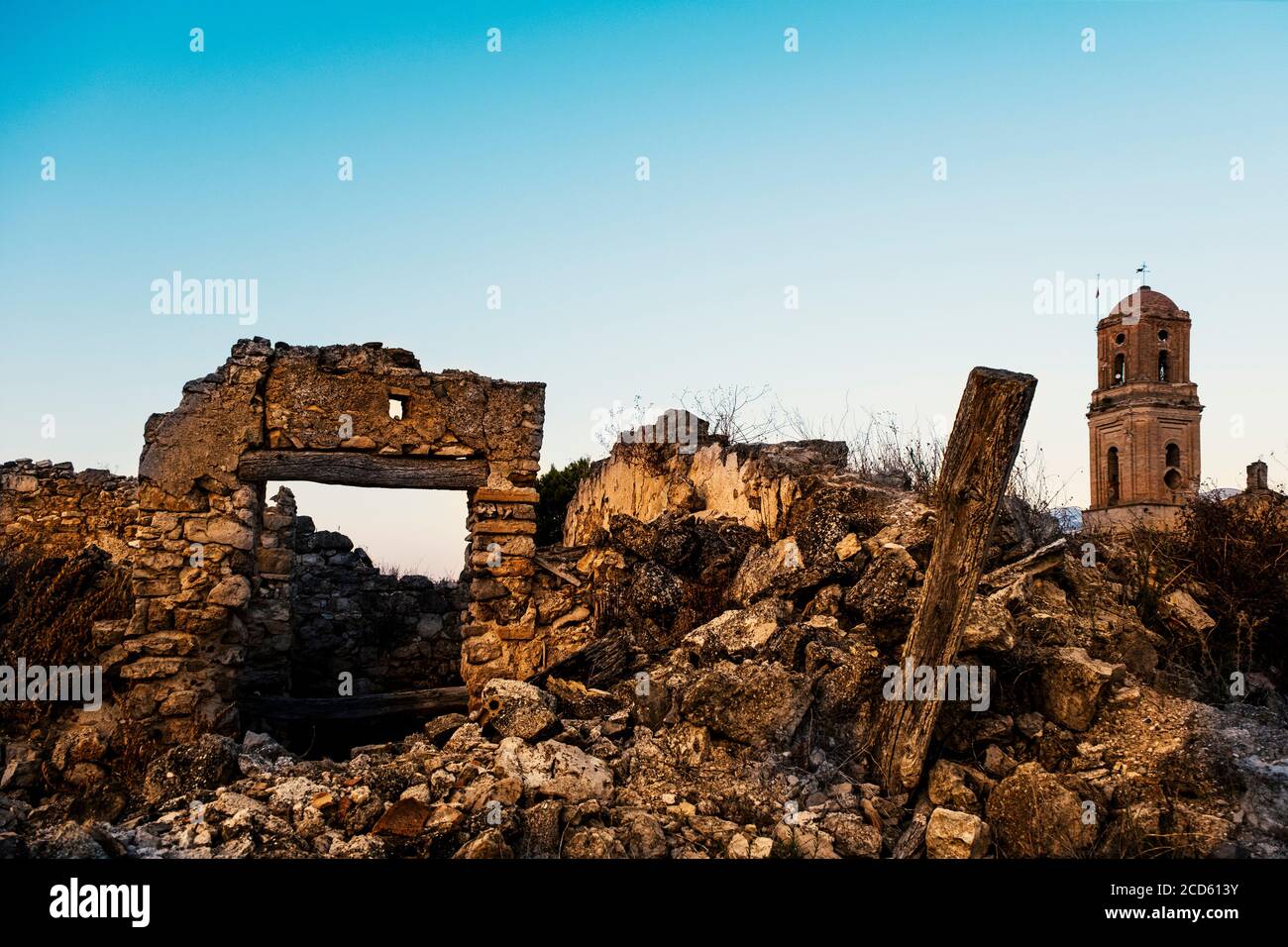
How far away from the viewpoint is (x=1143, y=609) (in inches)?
279

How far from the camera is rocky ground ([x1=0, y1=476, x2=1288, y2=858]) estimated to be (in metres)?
4.82

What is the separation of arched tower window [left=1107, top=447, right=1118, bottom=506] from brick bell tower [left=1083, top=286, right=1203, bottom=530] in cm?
4

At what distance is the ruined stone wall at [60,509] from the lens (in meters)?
11.8

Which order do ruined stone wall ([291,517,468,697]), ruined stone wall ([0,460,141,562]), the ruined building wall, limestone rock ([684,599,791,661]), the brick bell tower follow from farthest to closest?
the brick bell tower
ruined stone wall ([0,460,141,562])
ruined stone wall ([291,517,468,697])
the ruined building wall
limestone rock ([684,599,791,661])

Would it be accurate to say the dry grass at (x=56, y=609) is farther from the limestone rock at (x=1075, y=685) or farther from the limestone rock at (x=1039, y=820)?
the limestone rock at (x=1075, y=685)

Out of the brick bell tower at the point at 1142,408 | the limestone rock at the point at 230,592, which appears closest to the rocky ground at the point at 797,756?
the limestone rock at the point at 230,592

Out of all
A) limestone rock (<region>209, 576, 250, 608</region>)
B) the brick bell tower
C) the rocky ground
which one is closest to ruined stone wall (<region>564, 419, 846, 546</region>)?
the rocky ground

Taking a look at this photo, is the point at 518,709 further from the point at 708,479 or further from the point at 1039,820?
the point at 708,479

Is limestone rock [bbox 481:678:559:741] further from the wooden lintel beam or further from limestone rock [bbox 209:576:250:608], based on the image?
limestone rock [bbox 209:576:250:608]

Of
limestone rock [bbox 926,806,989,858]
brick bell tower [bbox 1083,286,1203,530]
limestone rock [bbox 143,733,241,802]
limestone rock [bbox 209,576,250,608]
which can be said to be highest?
brick bell tower [bbox 1083,286,1203,530]

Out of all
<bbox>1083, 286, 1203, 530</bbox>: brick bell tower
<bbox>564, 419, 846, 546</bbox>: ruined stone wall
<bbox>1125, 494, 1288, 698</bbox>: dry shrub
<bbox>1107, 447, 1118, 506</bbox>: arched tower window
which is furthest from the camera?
<bbox>1107, 447, 1118, 506</bbox>: arched tower window

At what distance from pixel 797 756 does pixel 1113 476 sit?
33.9 meters
